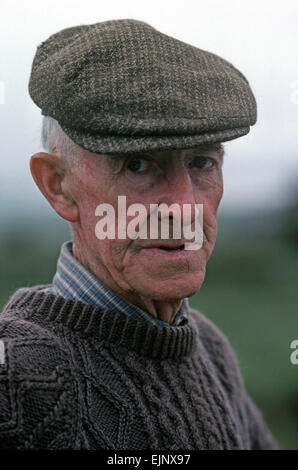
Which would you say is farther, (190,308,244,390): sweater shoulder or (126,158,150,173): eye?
(190,308,244,390): sweater shoulder

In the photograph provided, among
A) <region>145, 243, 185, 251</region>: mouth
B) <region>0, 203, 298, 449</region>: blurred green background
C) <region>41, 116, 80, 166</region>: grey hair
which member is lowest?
<region>0, 203, 298, 449</region>: blurred green background

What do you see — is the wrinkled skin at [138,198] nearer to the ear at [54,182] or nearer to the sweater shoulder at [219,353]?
the ear at [54,182]

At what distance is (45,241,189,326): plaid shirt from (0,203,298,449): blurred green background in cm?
257

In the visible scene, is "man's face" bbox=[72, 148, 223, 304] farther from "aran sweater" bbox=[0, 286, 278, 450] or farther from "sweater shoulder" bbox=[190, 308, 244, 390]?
"sweater shoulder" bbox=[190, 308, 244, 390]

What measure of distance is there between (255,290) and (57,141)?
14.7ft

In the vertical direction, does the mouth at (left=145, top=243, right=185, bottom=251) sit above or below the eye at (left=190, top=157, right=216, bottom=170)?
below

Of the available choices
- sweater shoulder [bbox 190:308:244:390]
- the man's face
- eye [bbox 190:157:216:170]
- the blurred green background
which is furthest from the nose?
the blurred green background

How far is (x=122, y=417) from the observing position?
67.8 inches

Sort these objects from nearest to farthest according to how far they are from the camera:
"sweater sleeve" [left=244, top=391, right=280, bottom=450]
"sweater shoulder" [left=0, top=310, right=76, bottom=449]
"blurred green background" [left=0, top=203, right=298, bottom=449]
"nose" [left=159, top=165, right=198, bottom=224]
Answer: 1. "sweater shoulder" [left=0, top=310, right=76, bottom=449]
2. "nose" [left=159, top=165, right=198, bottom=224]
3. "sweater sleeve" [left=244, top=391, right=280, bottom=450]
4. "blurred green background" [left=0, top=203, right=298, bottom=449]

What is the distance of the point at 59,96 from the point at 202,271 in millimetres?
693

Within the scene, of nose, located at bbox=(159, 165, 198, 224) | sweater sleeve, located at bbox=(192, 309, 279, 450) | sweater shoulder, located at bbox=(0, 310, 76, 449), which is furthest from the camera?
sweater sleeve, located at bbox=(192, 309, 279, 450)

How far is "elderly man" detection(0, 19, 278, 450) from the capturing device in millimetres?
1606

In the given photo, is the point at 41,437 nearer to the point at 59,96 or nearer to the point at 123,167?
the point at 123,167

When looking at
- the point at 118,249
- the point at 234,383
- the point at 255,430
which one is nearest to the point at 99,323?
the point at 118,249
